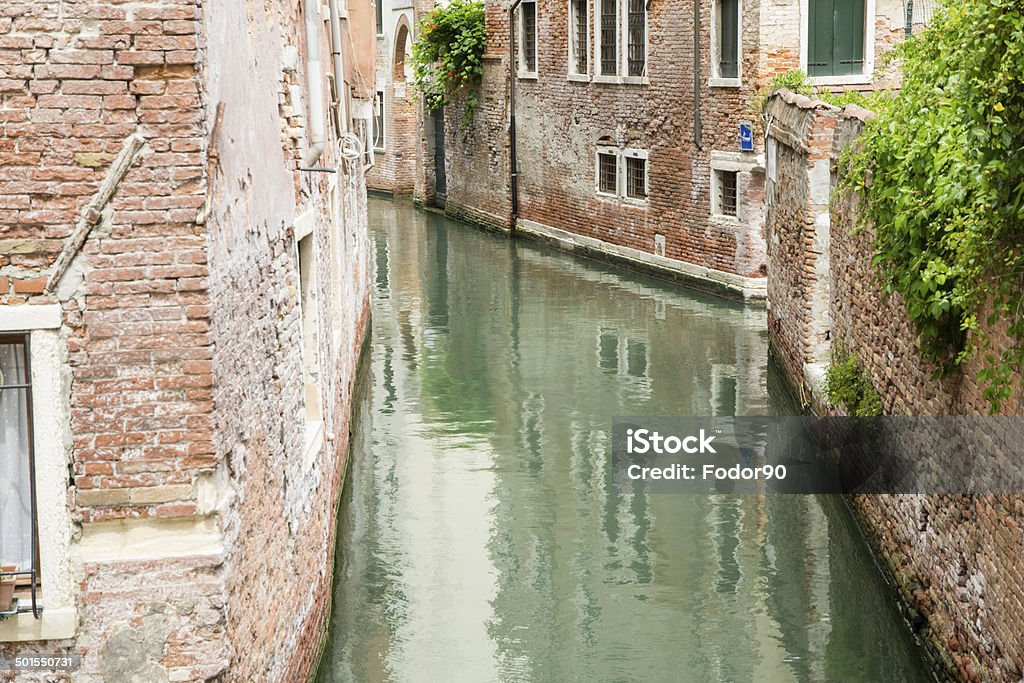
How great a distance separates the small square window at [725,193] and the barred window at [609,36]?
3571 mm

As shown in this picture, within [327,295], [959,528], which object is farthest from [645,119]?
[959,528]

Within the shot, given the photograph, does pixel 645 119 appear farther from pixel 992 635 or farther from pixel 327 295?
pixel 992 635

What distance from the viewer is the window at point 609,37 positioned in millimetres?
21516

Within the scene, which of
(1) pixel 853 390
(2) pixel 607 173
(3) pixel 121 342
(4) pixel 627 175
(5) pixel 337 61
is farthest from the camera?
(2) pixel 607 173

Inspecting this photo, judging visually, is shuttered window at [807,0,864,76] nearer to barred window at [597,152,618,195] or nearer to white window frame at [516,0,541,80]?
barred window at [597,152,618,195]

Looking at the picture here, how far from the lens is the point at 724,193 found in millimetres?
18859

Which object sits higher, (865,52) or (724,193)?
(865,52)

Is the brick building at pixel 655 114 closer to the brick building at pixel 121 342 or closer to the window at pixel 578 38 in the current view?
the window at pixel 578 38

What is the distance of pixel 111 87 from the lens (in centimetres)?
450

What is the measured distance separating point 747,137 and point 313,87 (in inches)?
428

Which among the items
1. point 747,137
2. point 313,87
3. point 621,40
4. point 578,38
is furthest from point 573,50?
point 313,87

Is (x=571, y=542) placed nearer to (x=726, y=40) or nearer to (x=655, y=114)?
(x=726, y=40)

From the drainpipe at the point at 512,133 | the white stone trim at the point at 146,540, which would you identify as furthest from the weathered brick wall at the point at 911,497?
the drainpipe at the point at 512,133

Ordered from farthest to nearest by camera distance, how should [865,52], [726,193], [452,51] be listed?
[452,51]
[726,193]
[865,52]
